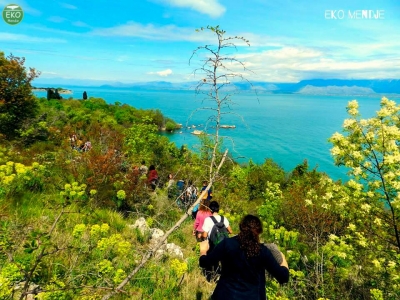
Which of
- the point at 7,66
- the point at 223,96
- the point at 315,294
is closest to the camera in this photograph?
the point at 223,96

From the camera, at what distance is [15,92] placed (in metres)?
18.9

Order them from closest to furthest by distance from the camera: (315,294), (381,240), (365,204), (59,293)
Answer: (59,293)
(315,294)
(365,204)
(381,240)

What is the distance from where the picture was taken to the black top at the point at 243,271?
2811 mm

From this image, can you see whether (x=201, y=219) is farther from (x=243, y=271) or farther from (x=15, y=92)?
(x=15, y=92)

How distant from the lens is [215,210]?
541 centimetres

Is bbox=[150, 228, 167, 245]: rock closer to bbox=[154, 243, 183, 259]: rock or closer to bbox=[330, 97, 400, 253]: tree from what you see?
bbox=[154, 243, 183, 259]: rock

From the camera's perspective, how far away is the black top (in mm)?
2811

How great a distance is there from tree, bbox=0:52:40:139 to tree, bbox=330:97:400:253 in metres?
18.5

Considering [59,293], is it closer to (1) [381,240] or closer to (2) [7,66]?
(1) [381,240]

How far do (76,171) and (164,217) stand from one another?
3067mm

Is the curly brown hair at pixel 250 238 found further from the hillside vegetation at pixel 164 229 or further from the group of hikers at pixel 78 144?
the group of hikers at pixel 78 144

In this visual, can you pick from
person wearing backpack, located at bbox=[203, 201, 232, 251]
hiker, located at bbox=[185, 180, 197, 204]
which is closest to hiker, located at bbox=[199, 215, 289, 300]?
hiker, located at bbox=[185, 180, 197, 204]

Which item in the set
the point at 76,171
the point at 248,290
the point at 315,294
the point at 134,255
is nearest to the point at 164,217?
the point at 76,171

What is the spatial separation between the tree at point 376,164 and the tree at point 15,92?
18.5 meters
